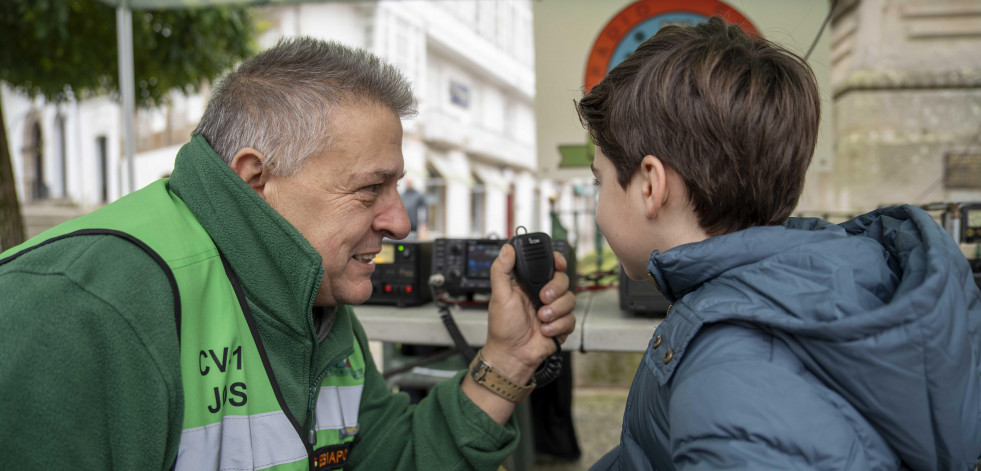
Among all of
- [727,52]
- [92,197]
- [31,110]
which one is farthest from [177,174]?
[31,110]

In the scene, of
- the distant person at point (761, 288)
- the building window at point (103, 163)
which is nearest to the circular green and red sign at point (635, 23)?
the distant person at point (761, 288)

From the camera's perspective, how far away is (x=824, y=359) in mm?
706

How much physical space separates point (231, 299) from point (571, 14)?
285 centimetres

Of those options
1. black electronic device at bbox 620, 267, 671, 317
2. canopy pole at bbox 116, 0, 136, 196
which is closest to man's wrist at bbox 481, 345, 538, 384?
black electronic device at bbox 620, 267, 671, 317

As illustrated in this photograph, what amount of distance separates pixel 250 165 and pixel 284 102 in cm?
13

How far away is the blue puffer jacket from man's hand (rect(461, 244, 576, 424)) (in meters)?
0.61

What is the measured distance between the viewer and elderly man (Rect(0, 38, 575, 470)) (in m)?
0.84

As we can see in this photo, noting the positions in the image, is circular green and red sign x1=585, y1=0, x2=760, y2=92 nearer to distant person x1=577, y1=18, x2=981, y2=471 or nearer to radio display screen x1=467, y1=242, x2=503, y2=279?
radio display screen x1=467, y1=242, x2=503, y2=279

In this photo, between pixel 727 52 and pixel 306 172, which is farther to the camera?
pixel 306 172

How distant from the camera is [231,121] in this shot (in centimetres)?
117

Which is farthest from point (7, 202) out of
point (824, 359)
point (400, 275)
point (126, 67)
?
point (824, 359)

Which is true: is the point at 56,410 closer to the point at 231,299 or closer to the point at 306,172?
the point at 231,299

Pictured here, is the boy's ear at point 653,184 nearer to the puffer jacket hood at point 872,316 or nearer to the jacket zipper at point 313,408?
the puffer jacket hood at point 872,316

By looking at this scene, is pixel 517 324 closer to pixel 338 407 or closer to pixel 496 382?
pixel 496 382
